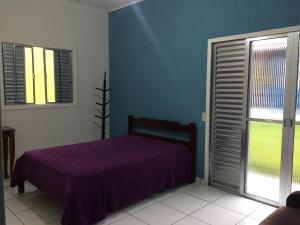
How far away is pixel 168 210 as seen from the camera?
8.99 ft

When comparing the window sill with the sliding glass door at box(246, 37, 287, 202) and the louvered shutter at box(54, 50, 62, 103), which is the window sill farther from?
the sliding glass door at box(246, 37, 287, 202)

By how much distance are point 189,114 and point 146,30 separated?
1.52 m

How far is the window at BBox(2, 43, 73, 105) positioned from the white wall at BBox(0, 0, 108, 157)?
0.14 meters

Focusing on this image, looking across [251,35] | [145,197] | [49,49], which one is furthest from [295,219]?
[49,49]

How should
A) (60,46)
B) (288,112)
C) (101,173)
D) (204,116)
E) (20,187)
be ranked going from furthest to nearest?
(60,46) → (204,116) → (20,187) → (288,112) → (101,173)

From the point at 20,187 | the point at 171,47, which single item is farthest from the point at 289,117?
the point at 20,187

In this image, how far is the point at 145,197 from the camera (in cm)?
301

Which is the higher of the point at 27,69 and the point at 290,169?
the point at 27,69

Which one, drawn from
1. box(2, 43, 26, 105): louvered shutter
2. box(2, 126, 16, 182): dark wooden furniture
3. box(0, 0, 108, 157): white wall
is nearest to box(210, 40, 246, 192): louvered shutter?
box(0, 0, 108, 157): white wall

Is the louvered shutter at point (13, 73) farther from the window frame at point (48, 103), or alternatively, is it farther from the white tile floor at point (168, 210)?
the white tile floor at point (168, 210)

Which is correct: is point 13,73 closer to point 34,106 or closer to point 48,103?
point 34,106

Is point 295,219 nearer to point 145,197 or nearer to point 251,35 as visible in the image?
point 145,197

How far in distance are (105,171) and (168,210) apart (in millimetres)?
833

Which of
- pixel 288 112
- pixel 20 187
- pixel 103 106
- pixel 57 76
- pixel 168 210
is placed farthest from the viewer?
pixel 103 106
